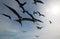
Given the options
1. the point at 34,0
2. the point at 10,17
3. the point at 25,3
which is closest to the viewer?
the point at 25,3

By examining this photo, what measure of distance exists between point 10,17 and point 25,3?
2312mm

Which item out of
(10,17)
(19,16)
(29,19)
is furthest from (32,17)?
(10,17)

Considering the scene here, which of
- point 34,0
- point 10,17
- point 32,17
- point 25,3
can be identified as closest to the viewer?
point 25,3

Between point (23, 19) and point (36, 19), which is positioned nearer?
point (23, 19)

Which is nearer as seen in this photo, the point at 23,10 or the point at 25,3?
the point at 25,3

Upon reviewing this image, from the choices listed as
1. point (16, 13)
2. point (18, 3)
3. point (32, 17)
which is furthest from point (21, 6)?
point (32, 17)

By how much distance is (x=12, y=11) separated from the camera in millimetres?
17156

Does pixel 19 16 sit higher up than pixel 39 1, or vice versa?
pixel 39 1

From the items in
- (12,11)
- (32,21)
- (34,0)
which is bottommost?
(32,21)

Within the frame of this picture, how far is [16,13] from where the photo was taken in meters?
17.6

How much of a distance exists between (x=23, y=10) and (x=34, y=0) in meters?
1.68

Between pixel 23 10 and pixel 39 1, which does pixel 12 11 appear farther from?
pixel 39 1

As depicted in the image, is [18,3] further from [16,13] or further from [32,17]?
[32,17]

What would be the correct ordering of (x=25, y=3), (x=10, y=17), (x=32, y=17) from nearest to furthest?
(x=25, y=3)
(x=10, y=17)
(x=32, y=17)
